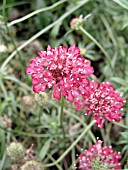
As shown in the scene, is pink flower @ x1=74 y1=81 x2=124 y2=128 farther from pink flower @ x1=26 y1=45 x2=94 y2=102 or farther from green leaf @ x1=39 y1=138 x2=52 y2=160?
green leaf @ x1=39 y1=138 x2=52 y2=160

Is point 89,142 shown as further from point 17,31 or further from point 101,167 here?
point 17,31

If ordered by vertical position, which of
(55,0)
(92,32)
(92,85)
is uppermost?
(55,0)

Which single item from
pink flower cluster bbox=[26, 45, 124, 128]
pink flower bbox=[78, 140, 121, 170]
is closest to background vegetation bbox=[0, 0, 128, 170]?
pink flower bbox=[78, 140, 121, 170]

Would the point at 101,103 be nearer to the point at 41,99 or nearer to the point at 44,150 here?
the point at 41,99

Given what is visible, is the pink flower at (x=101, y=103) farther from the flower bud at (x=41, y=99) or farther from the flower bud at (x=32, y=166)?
the flower bud at (x=32, y=166)

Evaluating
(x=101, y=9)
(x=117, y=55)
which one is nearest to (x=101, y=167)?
(x=117, y=55)

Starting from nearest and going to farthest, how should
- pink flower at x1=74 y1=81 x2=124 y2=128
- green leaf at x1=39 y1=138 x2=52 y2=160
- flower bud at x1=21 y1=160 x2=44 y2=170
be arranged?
pink flower at x1=74 y1=81 x2=124 y2=128 → flower bud at x1=21 y1=160 x2=44 y2=170 → green leaf at x1=39 y1=138 x2=52 y2=160
